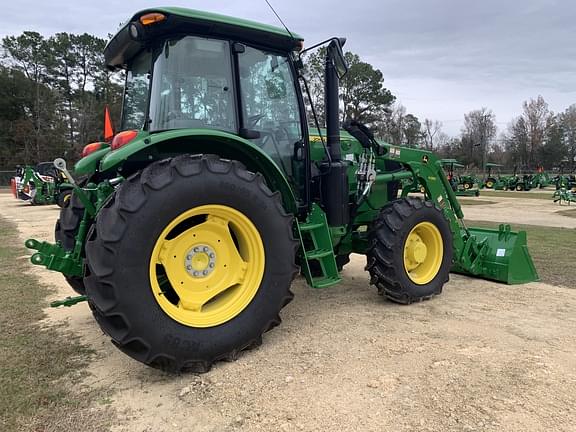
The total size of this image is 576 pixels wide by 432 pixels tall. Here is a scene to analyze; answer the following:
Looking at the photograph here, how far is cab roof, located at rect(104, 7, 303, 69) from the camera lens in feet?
11.3

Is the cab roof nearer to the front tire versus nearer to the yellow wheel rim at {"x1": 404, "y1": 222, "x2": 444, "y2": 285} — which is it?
the front tire

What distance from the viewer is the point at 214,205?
3287 millimetres

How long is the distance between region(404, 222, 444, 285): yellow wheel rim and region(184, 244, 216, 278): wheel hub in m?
2.28

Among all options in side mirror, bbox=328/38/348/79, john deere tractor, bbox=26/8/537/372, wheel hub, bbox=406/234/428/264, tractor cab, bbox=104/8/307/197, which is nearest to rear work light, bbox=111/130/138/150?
john deere tractor, bbox=26/8/537/372

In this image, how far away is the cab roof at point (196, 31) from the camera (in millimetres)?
3439

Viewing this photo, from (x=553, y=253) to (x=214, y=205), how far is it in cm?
688

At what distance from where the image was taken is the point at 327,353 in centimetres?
358

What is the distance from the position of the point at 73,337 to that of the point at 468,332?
346 cm

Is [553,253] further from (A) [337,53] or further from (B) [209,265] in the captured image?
(B) [209,265]

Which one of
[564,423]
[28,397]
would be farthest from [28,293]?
[564,423]

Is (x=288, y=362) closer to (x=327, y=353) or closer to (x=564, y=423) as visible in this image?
(x=327, y=353)

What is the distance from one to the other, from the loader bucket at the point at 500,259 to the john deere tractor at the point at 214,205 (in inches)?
35.6

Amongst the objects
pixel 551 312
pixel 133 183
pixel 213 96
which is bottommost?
pixel 551 312

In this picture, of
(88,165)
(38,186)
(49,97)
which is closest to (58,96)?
(49,97)
